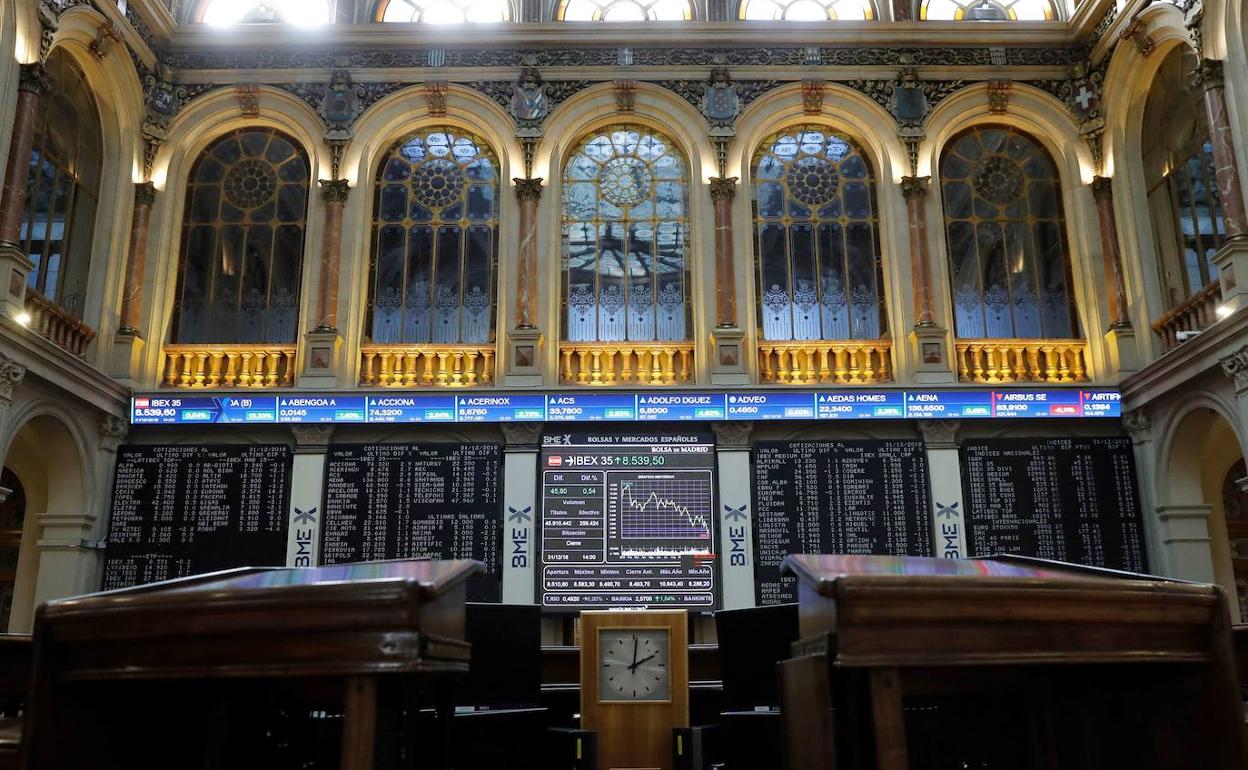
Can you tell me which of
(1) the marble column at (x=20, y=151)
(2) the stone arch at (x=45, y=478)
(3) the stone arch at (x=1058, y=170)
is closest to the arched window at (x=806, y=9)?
(3) the stone arch at (x=1058, y=170)

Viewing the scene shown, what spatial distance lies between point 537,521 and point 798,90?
6.98 metres

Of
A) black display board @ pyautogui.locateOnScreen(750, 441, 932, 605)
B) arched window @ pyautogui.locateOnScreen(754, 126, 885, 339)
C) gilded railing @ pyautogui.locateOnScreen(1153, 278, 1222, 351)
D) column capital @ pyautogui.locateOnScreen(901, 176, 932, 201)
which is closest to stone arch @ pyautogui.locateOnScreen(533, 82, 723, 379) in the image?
arched window @ pyautogui.locateOnScreen(754, 126, 885, 339)

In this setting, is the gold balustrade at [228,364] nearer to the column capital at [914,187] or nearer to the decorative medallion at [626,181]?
the decorative medallion at [626,181]

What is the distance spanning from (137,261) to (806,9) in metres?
10.2

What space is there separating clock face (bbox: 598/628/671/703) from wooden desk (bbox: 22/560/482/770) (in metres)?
4.55

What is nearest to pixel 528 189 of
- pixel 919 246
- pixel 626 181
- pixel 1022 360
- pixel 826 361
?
pixel 626 181

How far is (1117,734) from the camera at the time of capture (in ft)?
11.0

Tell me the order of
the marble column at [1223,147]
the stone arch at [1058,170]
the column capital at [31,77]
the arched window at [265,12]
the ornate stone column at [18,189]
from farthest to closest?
the arched window at [265,12] < the stone arch at [1058,170] < the column capital at [31,77] < the marble column at [1223,147] < the ornate stone column at [18,189]

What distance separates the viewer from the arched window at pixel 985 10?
A: 1495 cm

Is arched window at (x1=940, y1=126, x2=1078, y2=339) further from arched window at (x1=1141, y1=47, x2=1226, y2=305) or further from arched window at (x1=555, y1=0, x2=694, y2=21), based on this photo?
arched window at (x1=555, y1=0, x2=694, y2=21)

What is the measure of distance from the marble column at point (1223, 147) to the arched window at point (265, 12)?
38.2 feet

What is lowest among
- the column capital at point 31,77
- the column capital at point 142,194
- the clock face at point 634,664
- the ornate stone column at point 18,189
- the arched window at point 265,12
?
the clock face at point 634,664

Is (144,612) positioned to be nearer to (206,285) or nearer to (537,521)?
(537,521)

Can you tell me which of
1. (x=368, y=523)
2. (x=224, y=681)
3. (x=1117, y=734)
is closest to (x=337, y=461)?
(x=368, y=523)
